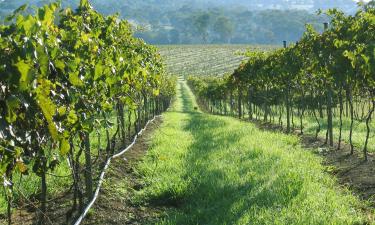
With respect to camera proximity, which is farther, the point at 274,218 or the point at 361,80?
the point at 361,80

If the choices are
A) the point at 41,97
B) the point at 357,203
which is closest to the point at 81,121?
the point at 41,97

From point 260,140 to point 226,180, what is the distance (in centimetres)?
412

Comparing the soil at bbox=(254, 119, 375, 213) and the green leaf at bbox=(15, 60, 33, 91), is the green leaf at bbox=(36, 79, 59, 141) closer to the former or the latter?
the green leaf at bbox=(15, 60, 33, 91)

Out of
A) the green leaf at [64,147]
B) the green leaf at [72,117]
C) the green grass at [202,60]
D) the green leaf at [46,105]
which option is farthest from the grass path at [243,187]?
the green grass at [202,60]

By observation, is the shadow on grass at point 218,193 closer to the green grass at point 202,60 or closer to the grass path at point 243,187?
the grass path at point 243,187

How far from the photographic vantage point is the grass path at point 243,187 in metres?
6.11

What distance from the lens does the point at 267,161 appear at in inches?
361

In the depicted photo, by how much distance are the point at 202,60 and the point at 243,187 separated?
396 feet

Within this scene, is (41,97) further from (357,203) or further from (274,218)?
(357,203)

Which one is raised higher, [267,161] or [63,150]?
[63,150]

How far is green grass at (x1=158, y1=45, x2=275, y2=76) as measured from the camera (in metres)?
106

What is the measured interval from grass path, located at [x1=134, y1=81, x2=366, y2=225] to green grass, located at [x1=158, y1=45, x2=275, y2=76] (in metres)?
85.3

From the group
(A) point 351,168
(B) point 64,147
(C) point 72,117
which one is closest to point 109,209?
(C) point 72,117

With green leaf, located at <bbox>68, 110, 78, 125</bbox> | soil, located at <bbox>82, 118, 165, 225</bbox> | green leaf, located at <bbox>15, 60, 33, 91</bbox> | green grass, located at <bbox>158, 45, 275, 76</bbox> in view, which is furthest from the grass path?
green grass, located at <bbox>158, 45, 275, 76</bbox>
